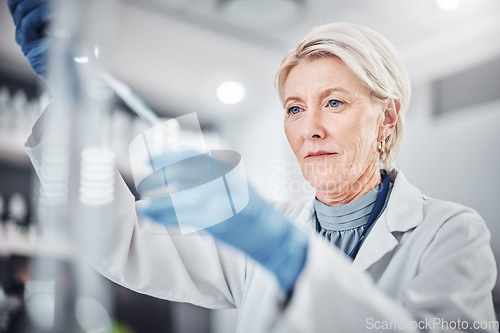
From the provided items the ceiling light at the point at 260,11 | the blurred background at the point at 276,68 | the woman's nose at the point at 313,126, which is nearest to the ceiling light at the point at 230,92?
the blurred background at the point at 276,68

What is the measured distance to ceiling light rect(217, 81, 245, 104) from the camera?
35.2 inches

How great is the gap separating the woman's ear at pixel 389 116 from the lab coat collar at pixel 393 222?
0.28 ft

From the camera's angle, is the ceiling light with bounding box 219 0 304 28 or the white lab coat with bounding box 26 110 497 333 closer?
the white lab coat with bounding box 26 110 497 333

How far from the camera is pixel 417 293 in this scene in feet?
1.93

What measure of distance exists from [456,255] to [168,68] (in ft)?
2.15

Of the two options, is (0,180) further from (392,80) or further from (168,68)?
(392,80)

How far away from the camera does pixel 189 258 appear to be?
2.75ft

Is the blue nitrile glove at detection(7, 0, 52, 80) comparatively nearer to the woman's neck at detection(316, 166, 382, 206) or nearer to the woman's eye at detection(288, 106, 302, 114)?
the woman's eye at detection(288, 106, 302, 114)

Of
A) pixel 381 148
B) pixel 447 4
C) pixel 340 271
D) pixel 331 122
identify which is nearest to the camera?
pixel 340 271

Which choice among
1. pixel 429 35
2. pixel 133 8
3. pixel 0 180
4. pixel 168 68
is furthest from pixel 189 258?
pixel 0 180

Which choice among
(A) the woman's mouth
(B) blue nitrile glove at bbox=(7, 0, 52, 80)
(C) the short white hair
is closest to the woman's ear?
(C) the short white hair

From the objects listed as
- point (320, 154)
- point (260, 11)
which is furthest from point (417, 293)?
point (260, 11)

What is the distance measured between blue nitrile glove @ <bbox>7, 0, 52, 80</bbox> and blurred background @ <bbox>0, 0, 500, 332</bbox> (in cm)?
12

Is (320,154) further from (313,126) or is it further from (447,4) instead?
(447,4)
